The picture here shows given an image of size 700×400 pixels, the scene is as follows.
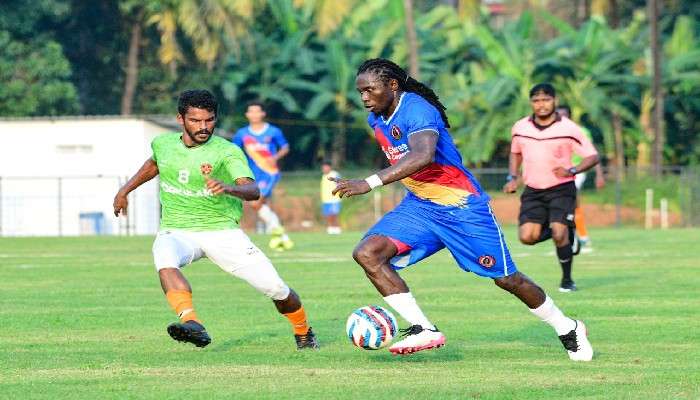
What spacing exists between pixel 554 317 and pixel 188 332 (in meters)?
2.48

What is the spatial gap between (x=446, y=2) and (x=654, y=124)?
14332 millimetres

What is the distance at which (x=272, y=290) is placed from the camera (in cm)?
989

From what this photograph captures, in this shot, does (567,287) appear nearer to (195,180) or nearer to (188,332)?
(195,180)

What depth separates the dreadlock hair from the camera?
30.6 feet

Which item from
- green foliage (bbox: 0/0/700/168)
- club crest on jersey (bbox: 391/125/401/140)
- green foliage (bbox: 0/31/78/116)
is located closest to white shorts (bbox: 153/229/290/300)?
club crest on jersey (bbox: 391/125/401/140)

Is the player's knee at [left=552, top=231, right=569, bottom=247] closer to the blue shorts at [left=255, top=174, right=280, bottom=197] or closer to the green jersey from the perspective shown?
the green jersey

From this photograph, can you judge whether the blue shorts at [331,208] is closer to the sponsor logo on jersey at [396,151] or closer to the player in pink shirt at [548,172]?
the player in pink shirt at [548,172]

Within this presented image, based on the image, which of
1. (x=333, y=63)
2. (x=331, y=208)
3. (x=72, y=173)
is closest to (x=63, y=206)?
(x=72, y=173)

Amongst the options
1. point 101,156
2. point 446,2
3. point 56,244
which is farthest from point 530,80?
point 56,244

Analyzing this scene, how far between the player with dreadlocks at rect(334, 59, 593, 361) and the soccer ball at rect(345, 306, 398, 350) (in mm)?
99

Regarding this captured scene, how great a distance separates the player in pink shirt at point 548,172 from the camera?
50.8 ft

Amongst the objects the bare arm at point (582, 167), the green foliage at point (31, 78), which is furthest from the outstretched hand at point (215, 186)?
the green foliage at point (31, 78)

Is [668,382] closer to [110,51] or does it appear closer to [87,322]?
[87,322]

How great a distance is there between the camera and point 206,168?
9820 mm
